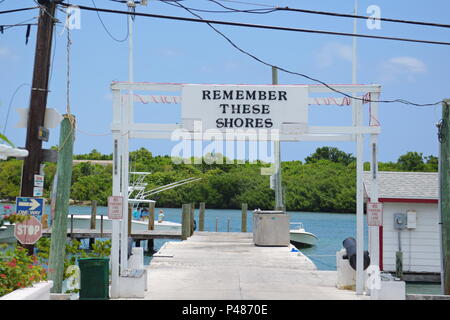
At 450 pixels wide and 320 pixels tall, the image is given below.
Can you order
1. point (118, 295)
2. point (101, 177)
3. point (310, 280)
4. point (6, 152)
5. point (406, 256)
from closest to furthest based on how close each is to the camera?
point (6, 152), point (118, 295), point (310, 280), point (406, 256), point (101, 177)

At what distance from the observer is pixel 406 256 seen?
2133 cm

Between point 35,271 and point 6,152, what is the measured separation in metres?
2.96

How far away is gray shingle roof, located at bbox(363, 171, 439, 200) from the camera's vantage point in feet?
69.4

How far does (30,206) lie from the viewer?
502 inches

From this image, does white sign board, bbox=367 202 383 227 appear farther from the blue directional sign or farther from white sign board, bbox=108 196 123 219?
the blue directional sign

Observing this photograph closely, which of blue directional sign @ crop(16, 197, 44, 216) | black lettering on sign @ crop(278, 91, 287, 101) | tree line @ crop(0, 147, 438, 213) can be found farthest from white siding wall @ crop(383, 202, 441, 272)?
tree line @ crop(0, 147, 438, 213)

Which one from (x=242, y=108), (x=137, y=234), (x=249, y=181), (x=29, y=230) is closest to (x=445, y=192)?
(x=242, y=108)

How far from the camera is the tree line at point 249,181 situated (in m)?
90.4

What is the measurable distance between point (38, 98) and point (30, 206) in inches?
95.8

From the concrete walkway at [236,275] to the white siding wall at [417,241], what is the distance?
3016 mm

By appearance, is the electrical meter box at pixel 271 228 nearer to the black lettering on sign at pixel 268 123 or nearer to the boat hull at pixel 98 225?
the black lettering on sign at pixel 268 123

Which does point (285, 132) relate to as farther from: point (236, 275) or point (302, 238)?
point (302, 238)
